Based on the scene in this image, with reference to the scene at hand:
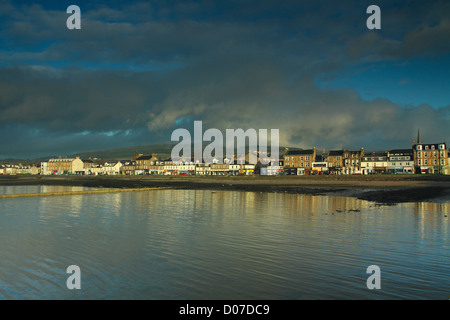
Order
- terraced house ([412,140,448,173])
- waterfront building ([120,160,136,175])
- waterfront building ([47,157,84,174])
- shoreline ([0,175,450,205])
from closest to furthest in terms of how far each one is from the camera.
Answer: shoreline ([0,175,450,205]) < terraced house ([412,140,448,173]) < waterfront building ([120,160,136,175]) < waterfront building ([47,157,84,174])

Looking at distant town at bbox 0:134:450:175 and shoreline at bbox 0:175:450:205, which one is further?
distant town at bbox 0:134:450:175

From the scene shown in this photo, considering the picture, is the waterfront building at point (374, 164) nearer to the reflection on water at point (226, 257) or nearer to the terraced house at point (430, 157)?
the terraced house at point (430, 157)

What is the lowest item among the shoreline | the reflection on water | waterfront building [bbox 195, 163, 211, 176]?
the reflection on water

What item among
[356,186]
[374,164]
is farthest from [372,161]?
[356,186]

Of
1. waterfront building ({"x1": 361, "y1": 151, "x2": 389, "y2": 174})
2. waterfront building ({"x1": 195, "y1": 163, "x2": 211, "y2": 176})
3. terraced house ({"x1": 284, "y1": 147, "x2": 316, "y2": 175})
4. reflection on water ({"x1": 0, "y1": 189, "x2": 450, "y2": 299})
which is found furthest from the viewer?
waterfront building ({"x1": 195, "y1": 163, "x2": 211, "y2": 176})

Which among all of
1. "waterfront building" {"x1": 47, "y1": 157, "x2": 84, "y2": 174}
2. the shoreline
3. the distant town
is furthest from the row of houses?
"waterfront building" {"x1": 47, "y1": 157, "x2": 84, "y2": 174}

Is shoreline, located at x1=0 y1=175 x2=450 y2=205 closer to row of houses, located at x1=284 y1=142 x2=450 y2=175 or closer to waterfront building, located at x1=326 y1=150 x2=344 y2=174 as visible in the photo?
row of houses, located at x1=284 y1=142 x2=450 y2=175

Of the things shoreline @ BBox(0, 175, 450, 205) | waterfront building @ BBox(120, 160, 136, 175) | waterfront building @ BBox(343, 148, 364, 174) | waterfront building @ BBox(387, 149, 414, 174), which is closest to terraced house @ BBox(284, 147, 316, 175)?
waterfront building @ BBox(343, 148, 364, 174)

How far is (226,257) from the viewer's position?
11.9 m

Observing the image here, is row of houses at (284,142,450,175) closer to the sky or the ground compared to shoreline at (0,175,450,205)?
closer to the sky

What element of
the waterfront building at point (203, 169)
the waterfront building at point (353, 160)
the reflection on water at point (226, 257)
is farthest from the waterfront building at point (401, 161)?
the reflection on water at point (226, 257)

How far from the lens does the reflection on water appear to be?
8695 mm
